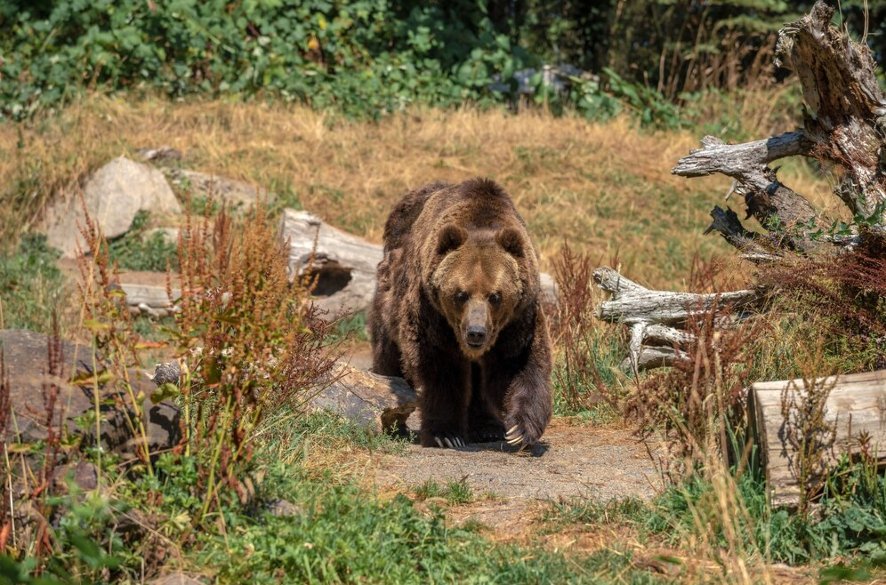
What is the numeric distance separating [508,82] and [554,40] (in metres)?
3.96

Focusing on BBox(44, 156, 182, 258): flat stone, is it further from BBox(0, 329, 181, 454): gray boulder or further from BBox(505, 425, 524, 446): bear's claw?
BBox(0, 329, 181, 454): gray boulder

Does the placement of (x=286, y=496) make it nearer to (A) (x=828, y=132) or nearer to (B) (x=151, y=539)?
(B) (x=151, y=539)

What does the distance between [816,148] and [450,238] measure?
2370 mm

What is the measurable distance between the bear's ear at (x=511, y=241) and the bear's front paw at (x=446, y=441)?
114cm

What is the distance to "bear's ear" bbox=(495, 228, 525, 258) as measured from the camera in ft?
21.0

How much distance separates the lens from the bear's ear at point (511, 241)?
6414 mm

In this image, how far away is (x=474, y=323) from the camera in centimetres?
610

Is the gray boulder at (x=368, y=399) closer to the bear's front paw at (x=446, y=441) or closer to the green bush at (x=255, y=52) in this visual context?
the bear's front paw at (x=446, y=441)

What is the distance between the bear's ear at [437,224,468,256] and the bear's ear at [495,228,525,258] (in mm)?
201

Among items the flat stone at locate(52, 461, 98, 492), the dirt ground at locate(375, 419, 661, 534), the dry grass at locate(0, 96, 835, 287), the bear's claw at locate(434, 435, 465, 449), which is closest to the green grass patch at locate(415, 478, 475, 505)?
the dirt ground at locate(375, 419, 661, 534)

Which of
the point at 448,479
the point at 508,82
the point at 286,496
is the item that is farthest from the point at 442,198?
the point at 508,82

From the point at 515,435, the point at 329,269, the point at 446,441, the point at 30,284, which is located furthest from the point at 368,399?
the point at 30,284

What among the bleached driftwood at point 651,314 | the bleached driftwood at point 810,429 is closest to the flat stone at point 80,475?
the bleached driftwood at point 810,429

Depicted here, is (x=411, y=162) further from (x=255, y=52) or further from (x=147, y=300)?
(x=147, y=300)
